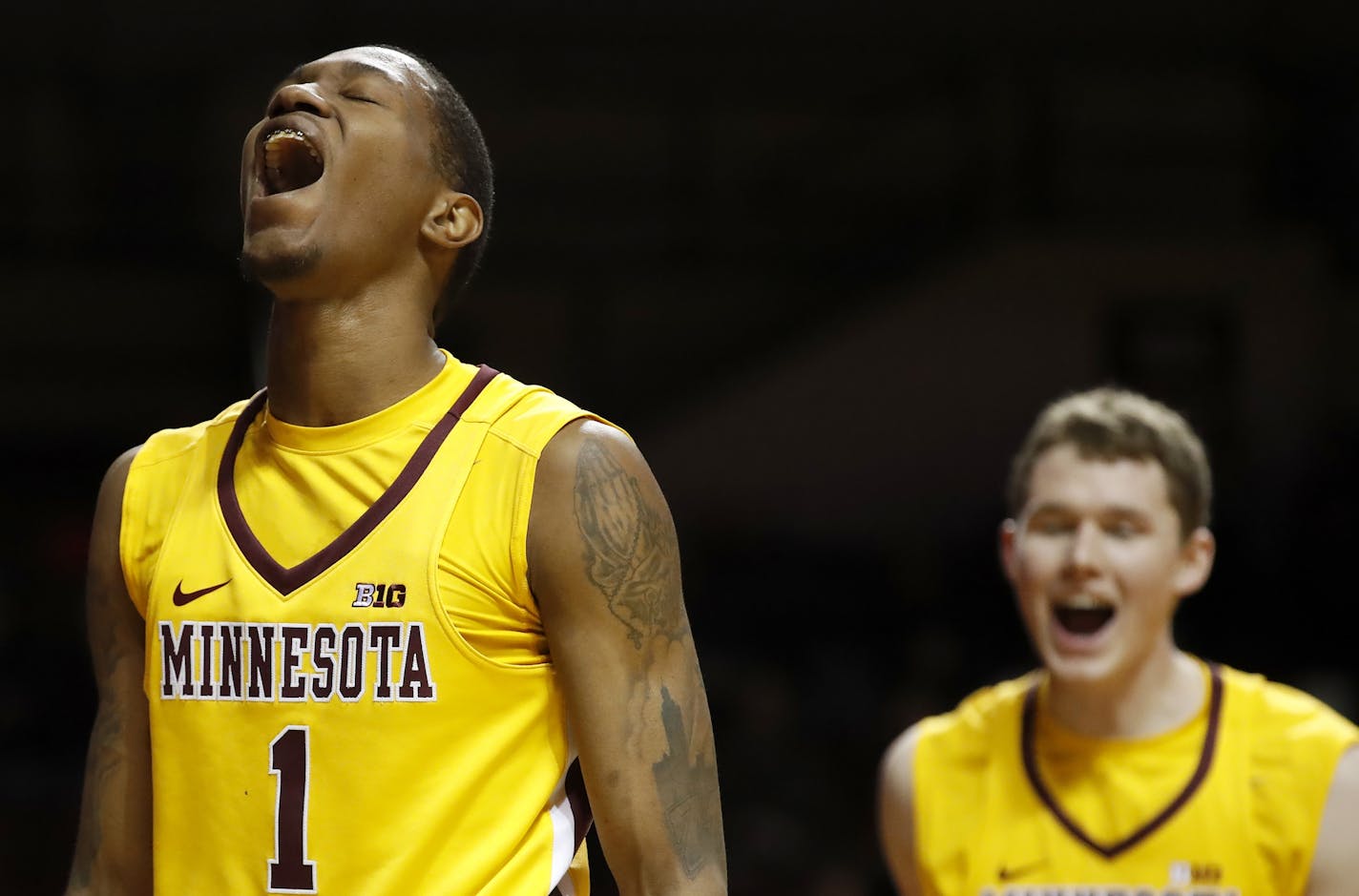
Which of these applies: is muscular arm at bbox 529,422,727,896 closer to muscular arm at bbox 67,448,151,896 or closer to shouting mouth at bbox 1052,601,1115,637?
muscular arm at bbox 67,448,151,896

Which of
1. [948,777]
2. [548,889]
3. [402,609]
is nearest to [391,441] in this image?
[402,609]

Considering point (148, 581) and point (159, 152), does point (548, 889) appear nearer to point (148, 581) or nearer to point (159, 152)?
point (148, 581)

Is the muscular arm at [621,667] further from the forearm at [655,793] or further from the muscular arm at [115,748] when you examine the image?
the muscular arm at [115,748]

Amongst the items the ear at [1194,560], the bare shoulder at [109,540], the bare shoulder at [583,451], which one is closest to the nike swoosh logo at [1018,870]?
the ear at [1194,560]

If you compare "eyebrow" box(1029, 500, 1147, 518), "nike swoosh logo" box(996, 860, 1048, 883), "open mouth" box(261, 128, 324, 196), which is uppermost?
"open mouth" box(261, 128, 324, 196)

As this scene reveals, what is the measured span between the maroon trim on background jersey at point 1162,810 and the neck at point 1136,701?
4 cm

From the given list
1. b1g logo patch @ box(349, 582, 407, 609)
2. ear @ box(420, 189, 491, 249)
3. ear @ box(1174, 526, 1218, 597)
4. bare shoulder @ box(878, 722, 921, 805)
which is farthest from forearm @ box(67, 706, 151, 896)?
ear @ box(1174, 526, 1218, 597)

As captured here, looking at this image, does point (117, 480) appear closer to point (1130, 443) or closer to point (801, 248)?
point (1130, 443)

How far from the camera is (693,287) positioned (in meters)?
11.1

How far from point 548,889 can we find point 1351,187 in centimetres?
1025

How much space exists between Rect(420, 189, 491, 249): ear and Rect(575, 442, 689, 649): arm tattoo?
12.6 inches

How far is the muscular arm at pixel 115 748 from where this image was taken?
2.18 meters

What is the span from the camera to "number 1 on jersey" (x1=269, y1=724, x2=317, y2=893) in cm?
194

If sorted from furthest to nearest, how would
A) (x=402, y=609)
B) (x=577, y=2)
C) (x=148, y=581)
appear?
(x=577, y=2) → (x=148, y=581) → (x=402, y=609)
